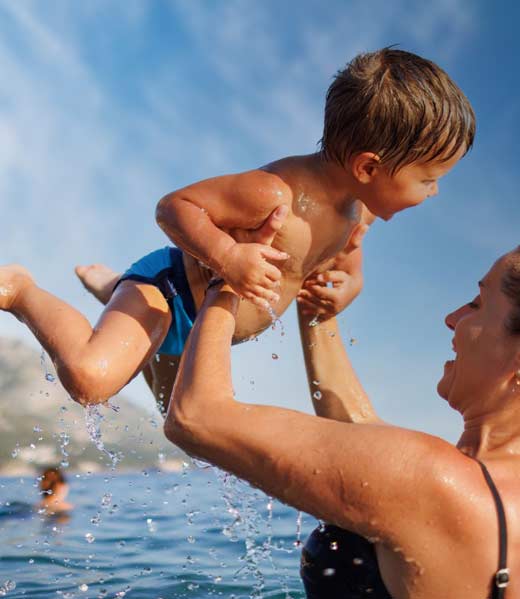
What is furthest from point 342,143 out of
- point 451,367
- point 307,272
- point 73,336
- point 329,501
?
point 329,501

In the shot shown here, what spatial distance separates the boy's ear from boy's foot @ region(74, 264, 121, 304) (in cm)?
160

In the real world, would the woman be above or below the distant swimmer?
below

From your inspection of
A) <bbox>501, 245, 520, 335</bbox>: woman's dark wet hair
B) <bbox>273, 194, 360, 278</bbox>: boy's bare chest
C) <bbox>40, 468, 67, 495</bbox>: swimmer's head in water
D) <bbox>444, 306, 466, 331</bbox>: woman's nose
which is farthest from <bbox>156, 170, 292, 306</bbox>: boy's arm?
<bbox>40, 468, 67, 495</bbox>: swimmer's head in water

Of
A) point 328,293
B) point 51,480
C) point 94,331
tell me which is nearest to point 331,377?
point 328,293

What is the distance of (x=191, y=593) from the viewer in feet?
17.9

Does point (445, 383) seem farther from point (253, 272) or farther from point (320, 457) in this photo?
point (253, 272)

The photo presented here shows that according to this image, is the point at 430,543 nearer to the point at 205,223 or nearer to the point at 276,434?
the point at 276,434

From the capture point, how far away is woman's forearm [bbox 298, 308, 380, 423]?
4391 millimetres

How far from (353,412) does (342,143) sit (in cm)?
143

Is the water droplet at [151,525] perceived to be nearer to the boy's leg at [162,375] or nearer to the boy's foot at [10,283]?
the boy's leg at [162,375]

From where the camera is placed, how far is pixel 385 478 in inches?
105

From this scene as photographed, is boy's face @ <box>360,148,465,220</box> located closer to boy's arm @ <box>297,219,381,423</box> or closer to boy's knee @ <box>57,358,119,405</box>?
boy's arm @ <box>297,219,381,423</box>

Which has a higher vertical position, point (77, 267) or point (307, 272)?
point (77, 267)

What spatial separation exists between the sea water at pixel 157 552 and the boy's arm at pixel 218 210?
108cm
